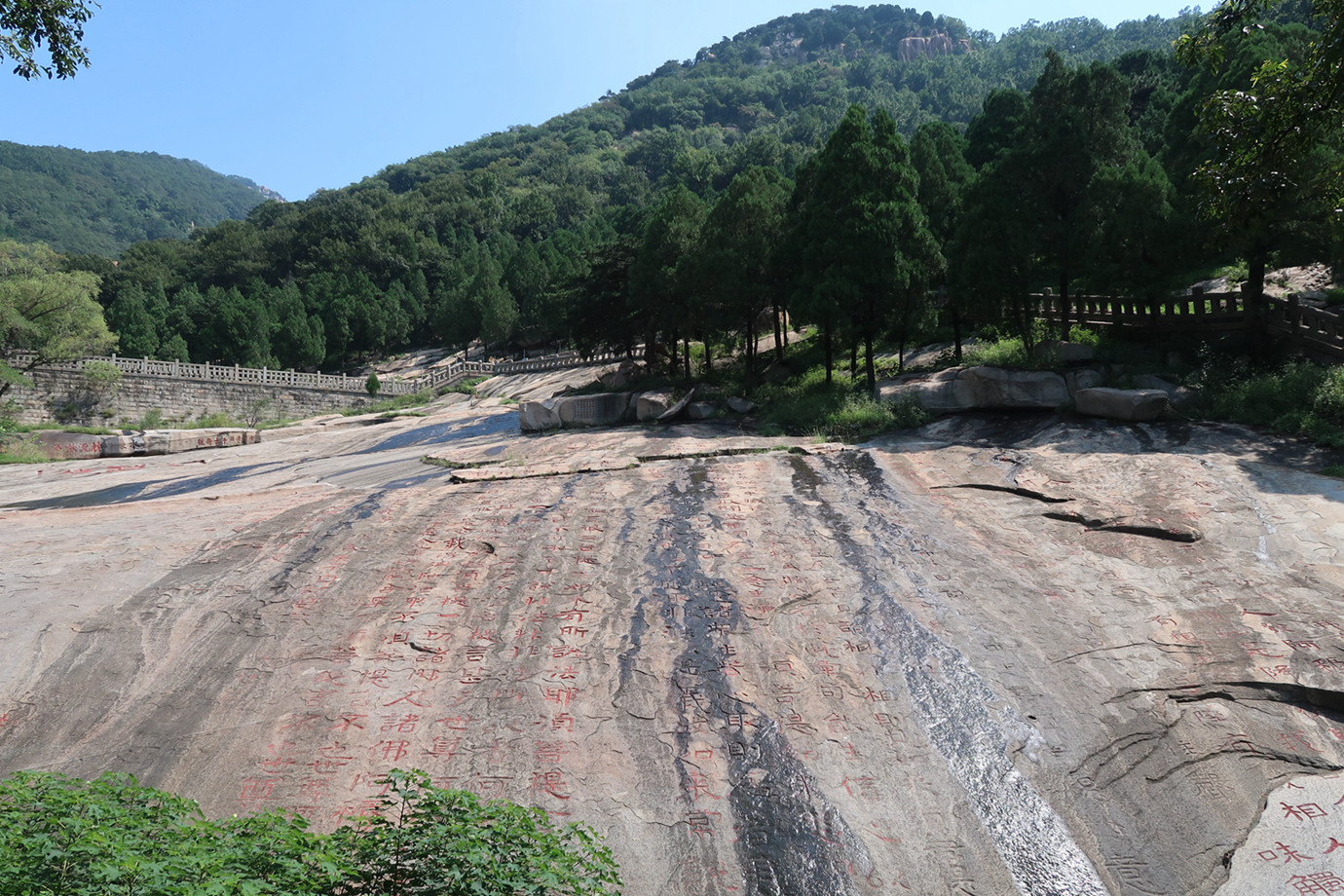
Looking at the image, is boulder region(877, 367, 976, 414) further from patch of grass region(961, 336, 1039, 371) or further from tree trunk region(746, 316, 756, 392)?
tree trunk region(746, 316, 756, 392)

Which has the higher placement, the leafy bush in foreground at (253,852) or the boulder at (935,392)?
the leafy bush in foreground at (253,852)

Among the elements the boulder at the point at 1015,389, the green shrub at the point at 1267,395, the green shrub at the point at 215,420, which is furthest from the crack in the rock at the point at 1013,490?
the green shrub at the point at 215,420

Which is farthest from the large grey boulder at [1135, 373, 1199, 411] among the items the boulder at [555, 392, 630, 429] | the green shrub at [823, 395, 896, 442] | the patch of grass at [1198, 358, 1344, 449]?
the boulder at [555, 392, 630, 429]

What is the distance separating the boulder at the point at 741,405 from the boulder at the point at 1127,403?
8.95m

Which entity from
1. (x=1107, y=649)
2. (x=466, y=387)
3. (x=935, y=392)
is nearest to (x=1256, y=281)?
(x=935, y=392)

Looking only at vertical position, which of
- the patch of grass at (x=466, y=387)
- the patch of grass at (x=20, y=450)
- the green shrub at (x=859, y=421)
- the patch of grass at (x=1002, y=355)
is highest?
the patch of grass at (x=20, y=450)

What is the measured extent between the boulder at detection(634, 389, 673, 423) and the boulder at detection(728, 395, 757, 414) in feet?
6.26

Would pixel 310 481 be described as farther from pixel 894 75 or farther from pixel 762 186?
pixel 894 75

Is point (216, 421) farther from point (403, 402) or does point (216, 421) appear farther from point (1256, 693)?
point (1256, 693)

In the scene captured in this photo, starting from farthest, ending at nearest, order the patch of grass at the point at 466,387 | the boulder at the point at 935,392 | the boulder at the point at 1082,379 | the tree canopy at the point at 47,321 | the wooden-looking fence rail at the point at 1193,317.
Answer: the patch of grass at the point at 466,387, the tree canopy at the point at 47,321, the boulder at the point at 935,392, the boulder at the point at 1082,379, the wooden-looking fence rail at the point at 1193,317

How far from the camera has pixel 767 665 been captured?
28.4 feet

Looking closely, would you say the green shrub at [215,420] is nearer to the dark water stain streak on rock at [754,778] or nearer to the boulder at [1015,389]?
the boulder at [1015,389]

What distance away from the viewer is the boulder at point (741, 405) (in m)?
22.7

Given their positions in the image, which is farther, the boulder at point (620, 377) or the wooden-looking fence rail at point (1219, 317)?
the boulder at point (620, 377)
